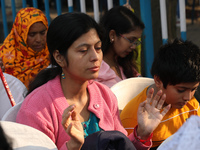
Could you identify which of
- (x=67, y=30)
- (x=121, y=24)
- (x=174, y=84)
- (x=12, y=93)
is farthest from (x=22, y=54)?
(x=174, y=84)

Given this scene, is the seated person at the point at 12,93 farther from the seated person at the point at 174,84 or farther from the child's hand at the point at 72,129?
the child's hand at the point at 72,129

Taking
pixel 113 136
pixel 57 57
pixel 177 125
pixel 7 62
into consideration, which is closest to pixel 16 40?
pixel 7 62

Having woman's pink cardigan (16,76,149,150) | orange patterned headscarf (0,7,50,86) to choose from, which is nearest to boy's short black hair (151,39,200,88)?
woman's pink cardigan (16,76,149,150)

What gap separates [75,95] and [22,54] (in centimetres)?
190

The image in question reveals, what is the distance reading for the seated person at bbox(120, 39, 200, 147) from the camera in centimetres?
222

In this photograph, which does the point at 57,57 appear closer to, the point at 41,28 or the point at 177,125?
the point at 177,125

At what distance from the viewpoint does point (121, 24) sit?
3.37 meters

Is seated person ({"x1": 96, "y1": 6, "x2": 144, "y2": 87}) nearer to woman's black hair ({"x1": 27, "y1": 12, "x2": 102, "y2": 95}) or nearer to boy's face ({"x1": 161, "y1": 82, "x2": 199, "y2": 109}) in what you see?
boy's face ({"x1": 161, "y1": 82, "x2": 199, "y2": 109})

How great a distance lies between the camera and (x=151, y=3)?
3936mm

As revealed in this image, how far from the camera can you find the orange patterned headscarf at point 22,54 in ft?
12.3

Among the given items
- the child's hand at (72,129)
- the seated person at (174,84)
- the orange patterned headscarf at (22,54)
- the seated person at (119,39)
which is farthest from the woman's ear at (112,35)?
the child's hand at (72,129)

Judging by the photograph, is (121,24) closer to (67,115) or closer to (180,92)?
(180,92)

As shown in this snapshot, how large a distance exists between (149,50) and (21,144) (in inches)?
100

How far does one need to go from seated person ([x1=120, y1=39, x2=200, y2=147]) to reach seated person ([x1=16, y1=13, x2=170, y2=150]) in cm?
17
